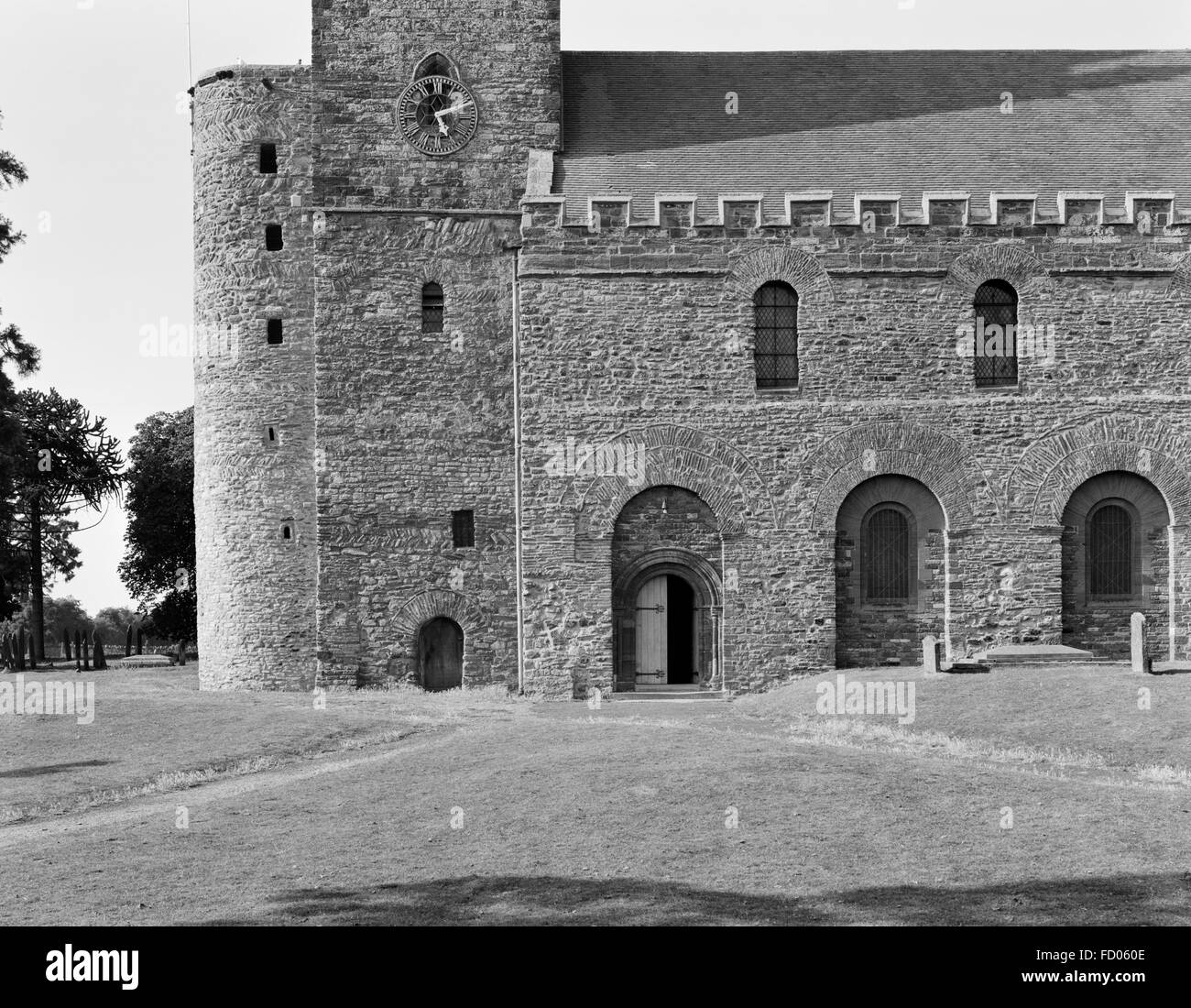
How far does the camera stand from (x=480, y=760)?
23203 millimetres

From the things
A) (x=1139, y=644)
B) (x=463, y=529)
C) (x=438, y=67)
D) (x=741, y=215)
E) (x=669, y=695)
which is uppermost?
(x=438, y=67)

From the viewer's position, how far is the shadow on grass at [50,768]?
24406 mm

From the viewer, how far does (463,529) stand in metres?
34.7

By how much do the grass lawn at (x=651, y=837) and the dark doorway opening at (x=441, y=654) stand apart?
27.3ft

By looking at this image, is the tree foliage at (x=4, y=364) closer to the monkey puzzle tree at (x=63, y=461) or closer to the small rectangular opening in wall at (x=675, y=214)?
the small rectangular opening in wall at (x=675, y=214)

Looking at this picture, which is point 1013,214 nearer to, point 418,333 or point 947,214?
point 947,214

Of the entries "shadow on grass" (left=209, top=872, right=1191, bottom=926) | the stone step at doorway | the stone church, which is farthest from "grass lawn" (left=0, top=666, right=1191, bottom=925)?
the stone church

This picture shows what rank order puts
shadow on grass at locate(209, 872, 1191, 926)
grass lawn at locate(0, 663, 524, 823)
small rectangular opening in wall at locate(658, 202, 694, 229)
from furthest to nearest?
small rectangular opening in wall at locate(658, 202, 694, 229) → grass lawn at locate(0, 663, 524, 823) → shadow on grass at locate(209, 872, 1191, 926)

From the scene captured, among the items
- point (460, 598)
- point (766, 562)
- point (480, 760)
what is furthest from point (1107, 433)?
point (480, 760)

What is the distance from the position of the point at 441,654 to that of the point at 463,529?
8.76 ft

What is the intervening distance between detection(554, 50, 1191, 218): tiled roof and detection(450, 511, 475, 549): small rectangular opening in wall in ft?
21.7

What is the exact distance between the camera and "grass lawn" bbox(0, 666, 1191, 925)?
15258 mm

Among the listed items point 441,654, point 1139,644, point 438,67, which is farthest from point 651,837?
point 438,67

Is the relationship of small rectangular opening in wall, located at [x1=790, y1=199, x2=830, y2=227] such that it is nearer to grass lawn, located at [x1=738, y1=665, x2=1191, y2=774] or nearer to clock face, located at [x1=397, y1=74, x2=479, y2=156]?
clock face, located at [x1=397, y1=74, x2=479, y2=156]
